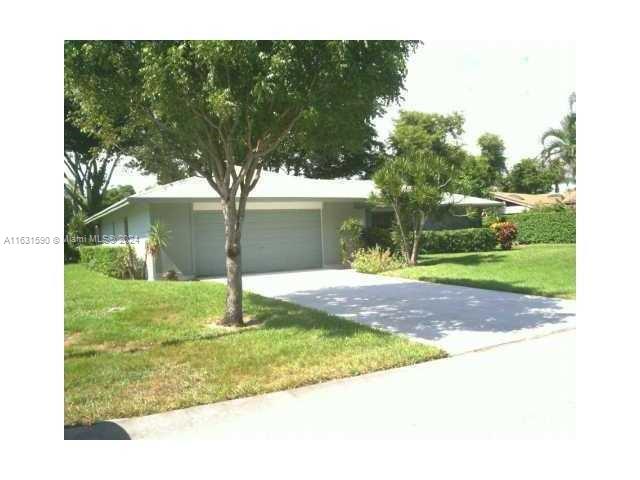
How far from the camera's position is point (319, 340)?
647 cm

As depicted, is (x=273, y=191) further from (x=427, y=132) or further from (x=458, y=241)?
(x=427, y=132)

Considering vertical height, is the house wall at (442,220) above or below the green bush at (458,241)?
above

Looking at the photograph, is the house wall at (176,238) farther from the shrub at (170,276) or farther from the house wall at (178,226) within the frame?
the shrub at (170,276)

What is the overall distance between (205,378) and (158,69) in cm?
371

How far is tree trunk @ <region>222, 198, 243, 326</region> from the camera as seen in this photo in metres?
7.57

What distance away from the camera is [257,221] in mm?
16266

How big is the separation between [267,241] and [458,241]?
8.39 metres

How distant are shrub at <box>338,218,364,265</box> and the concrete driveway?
3798 mm

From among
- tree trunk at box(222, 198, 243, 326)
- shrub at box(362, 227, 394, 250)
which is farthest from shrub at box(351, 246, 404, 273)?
tree trunk at box(222, 198, 243, 326)

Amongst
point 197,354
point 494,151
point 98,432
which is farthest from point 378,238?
point 494,151

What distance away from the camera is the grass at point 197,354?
4.62 m

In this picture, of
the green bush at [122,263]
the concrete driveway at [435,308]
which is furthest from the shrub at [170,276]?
the concrete driveway at [435,308]

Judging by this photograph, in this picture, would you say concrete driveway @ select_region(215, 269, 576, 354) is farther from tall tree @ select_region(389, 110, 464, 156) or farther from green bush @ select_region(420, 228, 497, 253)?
tall tree @ select_region(389, 110, 464, 156)

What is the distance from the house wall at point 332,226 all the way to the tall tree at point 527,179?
29872mm
